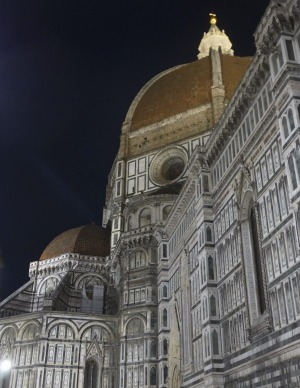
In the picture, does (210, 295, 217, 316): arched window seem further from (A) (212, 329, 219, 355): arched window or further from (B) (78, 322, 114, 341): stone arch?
(B) (78, 322, 114, 341): stone arch

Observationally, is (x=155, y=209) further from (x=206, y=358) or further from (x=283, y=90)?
(x=283, y=90)

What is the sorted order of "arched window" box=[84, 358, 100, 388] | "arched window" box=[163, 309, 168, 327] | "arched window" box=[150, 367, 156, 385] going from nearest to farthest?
"arched window" box=[150, 367, 156, 385] → "arched window" box=[163, 309, 168, 327] → "arched window" box=[84, 358, 100, 388]

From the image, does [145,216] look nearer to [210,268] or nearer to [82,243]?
[82,243]

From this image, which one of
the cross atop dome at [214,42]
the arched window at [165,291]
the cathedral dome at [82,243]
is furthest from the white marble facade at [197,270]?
the cross atop dome at [214,42]

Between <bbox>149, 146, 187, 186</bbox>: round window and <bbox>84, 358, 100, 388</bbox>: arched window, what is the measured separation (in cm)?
1463

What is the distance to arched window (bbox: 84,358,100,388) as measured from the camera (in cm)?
3145

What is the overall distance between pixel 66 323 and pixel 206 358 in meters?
14.4

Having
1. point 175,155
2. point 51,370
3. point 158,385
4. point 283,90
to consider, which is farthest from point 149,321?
point 283,90

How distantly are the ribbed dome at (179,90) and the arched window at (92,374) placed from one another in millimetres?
20856

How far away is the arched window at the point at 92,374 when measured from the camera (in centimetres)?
3145

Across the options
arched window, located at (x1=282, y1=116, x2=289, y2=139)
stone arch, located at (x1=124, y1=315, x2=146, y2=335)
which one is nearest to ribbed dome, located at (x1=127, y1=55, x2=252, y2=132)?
stone arch, located at (x1=124, y1=315, x2=146, y2=335)

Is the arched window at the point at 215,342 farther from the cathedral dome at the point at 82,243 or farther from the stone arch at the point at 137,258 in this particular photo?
the cathedral dome at the point at 82,243

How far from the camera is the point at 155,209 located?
3584cm

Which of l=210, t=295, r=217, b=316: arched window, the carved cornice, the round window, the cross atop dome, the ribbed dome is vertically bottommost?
l=210, t=295, r=217, b=316: arched window
